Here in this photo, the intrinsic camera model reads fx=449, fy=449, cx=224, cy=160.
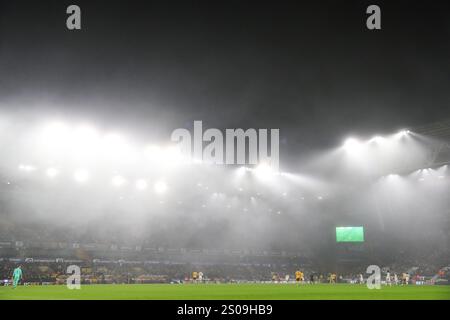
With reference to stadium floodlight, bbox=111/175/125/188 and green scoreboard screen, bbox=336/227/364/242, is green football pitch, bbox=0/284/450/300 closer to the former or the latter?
stadium floodlight, bbox=111/175/125/188

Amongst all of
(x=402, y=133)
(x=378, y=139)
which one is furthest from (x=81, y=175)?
(x=402, y=133)

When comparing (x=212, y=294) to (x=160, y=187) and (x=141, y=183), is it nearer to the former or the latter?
(x=141, y=183)

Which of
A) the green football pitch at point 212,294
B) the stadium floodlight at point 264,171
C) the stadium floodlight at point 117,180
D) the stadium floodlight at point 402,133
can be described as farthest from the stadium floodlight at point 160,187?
the stadium floodlight at point 402,133

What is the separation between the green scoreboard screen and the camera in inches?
2298

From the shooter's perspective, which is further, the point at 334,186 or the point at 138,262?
the point at 334,186

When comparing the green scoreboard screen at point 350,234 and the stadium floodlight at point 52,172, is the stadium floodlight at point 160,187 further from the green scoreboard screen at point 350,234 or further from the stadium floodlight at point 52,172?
the green scoreboard screen at point 350,234

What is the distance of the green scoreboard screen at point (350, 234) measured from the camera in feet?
192

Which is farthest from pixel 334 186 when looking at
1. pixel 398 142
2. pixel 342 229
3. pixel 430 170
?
pixel 398 142

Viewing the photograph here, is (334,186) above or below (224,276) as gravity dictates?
above

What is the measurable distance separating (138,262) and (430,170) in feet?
121

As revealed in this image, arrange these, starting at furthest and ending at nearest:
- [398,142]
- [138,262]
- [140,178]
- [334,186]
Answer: [334,186] < [138,262] < [140,178] < [398,142]
